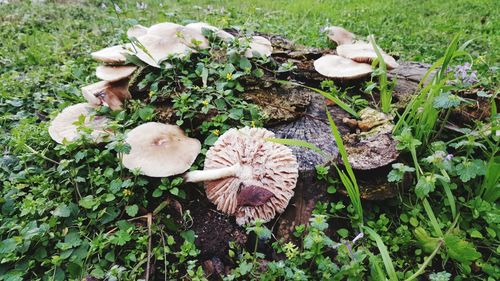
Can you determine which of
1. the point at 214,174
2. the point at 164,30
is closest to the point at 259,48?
the point at 164,30

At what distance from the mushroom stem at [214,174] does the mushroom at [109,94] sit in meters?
0.99

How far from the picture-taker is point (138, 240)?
1.90 metres

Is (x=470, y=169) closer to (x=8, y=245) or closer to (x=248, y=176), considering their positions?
(x=248, y=176)

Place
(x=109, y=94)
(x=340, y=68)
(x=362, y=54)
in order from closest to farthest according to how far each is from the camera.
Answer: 1. (x=109, y=94)
2. (x=340, y=68)
3. (x=362, y=54)

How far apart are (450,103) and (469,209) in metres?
0.63

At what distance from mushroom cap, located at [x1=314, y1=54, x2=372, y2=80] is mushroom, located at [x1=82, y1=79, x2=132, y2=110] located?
1.53 metres

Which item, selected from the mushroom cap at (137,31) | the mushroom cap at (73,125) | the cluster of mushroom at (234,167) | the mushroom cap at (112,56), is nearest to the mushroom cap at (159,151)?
the cluster of mushroom at (234,167)

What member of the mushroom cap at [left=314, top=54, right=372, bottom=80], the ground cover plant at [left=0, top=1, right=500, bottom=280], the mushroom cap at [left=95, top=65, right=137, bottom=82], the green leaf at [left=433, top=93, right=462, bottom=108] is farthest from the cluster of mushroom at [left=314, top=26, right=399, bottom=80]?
the mushroom cap at [left=95, top=65, right=137, bottom=82]

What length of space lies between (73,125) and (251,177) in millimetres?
1346

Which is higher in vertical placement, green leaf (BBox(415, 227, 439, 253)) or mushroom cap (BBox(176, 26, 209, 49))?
mushroom cap (BBox(176, 26, 209, 49))

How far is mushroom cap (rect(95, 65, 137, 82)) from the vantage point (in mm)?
2648

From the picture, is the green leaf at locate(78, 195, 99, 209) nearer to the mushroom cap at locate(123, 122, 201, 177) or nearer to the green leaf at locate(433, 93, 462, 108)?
the mushroom cap at locate(123, 122, 201, 177)

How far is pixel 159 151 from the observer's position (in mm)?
Answer: 2084

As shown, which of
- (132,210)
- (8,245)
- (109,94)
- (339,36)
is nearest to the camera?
(8,245)
